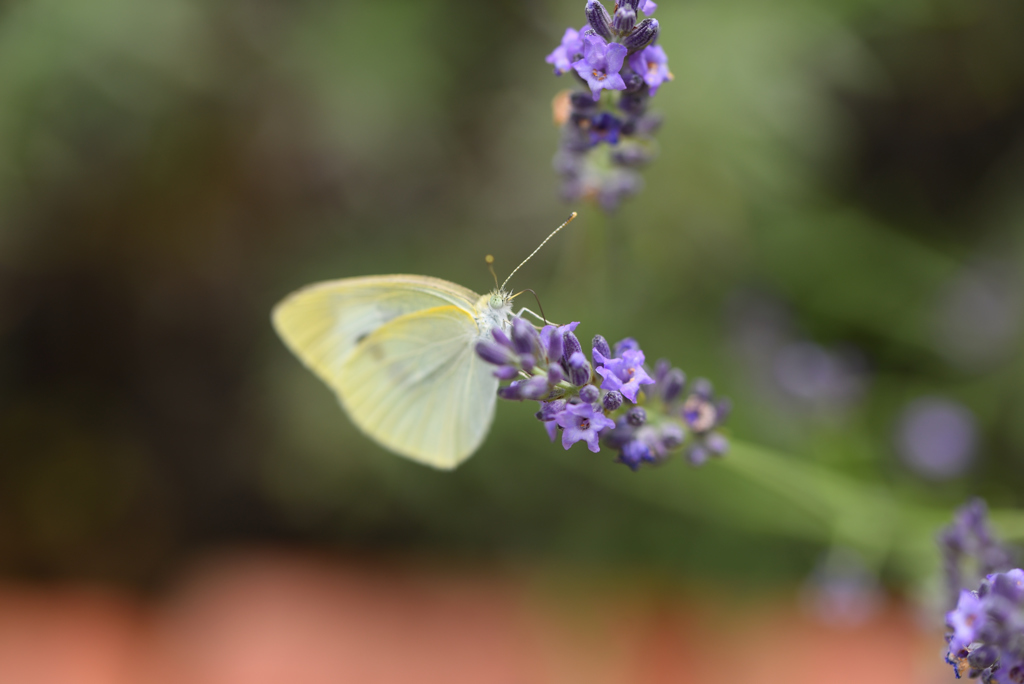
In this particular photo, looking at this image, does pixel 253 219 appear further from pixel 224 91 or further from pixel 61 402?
pixel 61 402

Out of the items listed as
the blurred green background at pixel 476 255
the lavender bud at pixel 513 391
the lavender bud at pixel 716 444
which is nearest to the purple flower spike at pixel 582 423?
the lavender bud at pixel 513 391

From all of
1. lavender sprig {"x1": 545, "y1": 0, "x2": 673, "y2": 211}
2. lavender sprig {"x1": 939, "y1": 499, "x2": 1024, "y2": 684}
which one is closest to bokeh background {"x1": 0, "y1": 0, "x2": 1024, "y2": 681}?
lavender sprig {"x1": 545, "y1": 0, "x2": 673, "y2": 211}

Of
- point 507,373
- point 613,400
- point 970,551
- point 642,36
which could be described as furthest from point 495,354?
point 970,551

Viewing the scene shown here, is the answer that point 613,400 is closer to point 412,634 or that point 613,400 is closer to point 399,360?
point 399,360

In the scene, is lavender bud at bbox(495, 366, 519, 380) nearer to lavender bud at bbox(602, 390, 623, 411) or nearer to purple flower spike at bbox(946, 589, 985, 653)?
lavender bud at bbox(602, 390, 623, 411)

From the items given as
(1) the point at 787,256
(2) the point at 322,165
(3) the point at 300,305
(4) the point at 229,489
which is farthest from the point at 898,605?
(2) the point at 322,165

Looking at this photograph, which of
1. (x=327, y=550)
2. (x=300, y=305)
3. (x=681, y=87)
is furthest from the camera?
(x=327, y=550)
